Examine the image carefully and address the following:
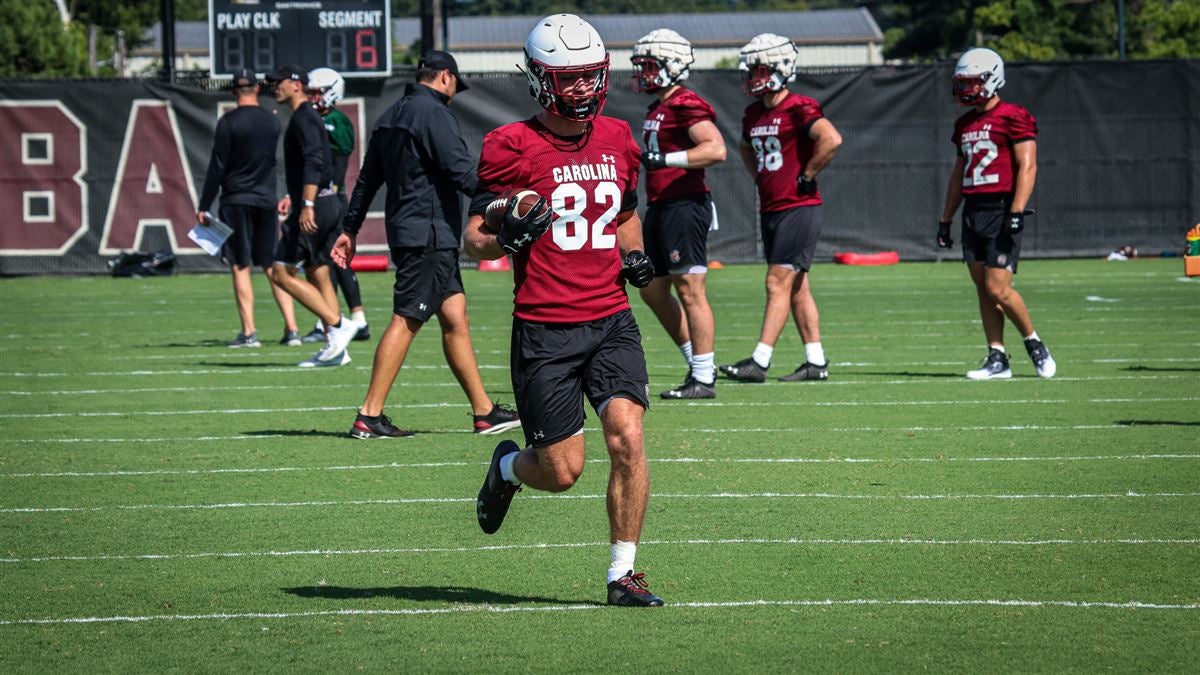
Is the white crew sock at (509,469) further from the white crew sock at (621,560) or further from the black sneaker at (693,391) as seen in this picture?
the black sneaker at (693,391)

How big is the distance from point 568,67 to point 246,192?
962cm

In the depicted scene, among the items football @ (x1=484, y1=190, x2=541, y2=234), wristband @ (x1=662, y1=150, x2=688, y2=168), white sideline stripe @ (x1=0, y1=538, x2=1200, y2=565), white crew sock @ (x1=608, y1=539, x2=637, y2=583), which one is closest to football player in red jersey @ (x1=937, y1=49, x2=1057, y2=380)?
wristband @ (x1=662, y1=150, x2=688, y2=168)

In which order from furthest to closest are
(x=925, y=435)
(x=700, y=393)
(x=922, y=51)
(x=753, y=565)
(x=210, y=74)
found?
1. (x=922, y=51)
2. (x=210, y=74)
3. (x=700, y=393)
4. (x=925, y=435)
5. (x=753, y=565)

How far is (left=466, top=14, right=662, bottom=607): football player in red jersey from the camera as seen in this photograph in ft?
18.9

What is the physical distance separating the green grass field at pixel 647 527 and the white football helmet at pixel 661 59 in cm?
Answer: 211

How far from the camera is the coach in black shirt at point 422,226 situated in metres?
9.52

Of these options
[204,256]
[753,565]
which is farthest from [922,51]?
[753,565]

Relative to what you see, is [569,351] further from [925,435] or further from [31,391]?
[31,391]

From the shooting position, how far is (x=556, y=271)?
595 centimetres

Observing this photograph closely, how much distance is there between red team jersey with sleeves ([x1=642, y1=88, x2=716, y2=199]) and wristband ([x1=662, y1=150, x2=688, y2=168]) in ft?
0.71

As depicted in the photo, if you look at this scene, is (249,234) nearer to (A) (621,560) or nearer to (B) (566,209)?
(B) (566,209)

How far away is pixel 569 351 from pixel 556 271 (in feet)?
0.94

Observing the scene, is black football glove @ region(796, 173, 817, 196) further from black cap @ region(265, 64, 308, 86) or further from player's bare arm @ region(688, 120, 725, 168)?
black cap @ region(265, 64, 308, 86)

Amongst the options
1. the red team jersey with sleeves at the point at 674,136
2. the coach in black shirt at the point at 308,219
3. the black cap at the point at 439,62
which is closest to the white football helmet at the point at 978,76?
the red team jersey with sleeves at the point at 674,136
